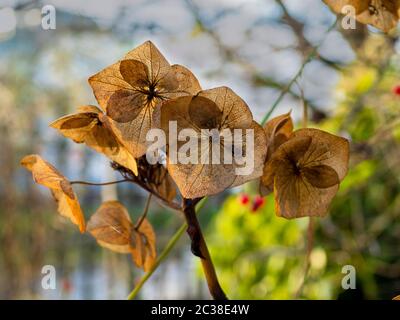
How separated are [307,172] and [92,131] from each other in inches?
4.6

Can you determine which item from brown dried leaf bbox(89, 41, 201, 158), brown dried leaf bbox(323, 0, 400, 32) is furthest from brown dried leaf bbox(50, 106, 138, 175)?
brown dried leaf bbox(323, 0, 400, 32)

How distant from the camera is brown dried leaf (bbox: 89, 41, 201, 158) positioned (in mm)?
276

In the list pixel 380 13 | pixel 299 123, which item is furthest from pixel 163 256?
pixel 299 123

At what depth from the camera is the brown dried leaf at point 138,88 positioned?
0.28 m

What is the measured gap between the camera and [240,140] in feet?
0.89

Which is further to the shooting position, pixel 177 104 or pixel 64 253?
pixel 64 253

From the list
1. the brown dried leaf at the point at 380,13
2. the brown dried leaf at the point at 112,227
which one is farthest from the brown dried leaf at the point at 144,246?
the brown dried leaf at the point at 380,13

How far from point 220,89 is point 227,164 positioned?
35 millimetres

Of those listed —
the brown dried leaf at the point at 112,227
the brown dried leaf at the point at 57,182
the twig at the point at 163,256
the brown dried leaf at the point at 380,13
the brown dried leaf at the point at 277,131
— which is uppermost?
the brown dried leaf at the point at 380,13

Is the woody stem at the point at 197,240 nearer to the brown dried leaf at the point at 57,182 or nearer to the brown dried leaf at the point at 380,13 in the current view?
the brown dried leaf at the point at 57,182

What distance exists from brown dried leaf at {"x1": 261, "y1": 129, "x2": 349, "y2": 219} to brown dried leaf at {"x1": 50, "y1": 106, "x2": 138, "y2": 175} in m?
0.08

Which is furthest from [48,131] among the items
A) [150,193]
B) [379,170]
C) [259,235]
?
[150,193]

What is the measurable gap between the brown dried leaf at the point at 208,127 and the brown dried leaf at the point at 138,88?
1cm
